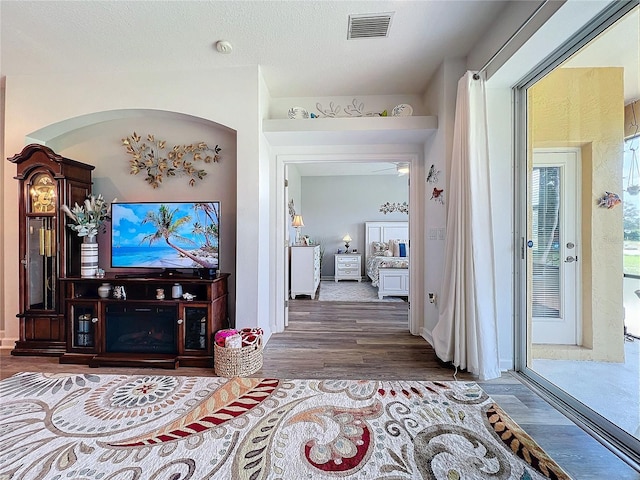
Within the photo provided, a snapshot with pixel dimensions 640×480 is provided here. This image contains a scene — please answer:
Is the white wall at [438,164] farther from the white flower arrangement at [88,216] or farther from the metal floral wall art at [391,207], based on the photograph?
the metal floral wall art at [391,207]

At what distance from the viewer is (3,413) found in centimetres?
173

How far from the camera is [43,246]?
104 inches

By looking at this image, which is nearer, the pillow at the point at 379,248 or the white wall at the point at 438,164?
the white wall at the point at 438,164

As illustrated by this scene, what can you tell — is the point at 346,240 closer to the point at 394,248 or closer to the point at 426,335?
the point at 394,248

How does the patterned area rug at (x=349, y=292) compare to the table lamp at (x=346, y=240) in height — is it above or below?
below

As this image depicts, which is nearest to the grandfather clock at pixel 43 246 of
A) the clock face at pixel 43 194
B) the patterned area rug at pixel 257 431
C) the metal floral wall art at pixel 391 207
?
the clock face at pixel 43 194

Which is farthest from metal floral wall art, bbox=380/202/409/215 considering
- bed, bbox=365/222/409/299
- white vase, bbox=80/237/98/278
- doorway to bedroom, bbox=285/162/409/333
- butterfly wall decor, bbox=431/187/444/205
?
white vase, bbox=80/237/98/278

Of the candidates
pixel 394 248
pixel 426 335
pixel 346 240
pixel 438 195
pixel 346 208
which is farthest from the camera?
pixel 346 208

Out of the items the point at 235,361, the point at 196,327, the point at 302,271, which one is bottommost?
the point at 235,361

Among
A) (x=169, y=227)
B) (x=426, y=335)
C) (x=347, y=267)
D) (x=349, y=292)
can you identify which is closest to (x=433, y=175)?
(x=426, y=335)

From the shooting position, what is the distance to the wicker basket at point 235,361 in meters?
2.19

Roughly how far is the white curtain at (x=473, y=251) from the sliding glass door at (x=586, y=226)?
366 mm

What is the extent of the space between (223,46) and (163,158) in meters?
1.27

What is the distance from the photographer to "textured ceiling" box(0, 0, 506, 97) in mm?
1932
